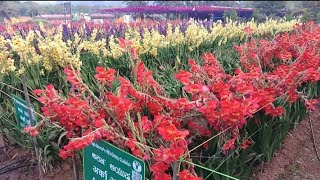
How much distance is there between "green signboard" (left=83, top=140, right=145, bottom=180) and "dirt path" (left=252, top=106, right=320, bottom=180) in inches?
42.4

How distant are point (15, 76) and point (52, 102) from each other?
174cm

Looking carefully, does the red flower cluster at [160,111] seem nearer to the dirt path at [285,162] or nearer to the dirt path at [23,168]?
the dirt path at [285,162]

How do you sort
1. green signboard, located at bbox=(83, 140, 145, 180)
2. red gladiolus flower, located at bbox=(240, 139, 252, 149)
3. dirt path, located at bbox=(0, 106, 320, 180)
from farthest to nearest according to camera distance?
dirt path, located at bbox=(0, 106, 320, 180), red gladiolus flower, located at bbox=(240, 139, 252, 149), green signboard, located at bbox=(83, 140, 145, 180)

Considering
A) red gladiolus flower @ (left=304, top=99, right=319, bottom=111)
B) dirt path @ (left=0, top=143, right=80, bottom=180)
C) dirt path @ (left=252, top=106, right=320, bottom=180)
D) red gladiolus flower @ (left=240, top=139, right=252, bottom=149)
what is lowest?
dirt path @ (left=0, top=143, right=80, bottom=180)

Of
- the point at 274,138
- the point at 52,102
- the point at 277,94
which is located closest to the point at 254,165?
the point at 274,138

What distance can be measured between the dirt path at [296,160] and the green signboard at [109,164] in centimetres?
108

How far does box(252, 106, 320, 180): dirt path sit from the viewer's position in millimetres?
2514

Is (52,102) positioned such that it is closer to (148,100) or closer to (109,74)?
(109,74)

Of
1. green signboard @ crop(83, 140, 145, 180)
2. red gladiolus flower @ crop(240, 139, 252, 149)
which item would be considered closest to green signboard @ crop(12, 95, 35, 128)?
green signboard @ crop(83, 140, 145, 180)

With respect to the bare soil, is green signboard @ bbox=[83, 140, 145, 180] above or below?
above

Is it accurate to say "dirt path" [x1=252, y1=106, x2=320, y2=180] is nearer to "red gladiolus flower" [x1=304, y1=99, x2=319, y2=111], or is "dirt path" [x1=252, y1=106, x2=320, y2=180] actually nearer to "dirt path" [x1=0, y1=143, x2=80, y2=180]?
"red gladiolus flower" [x1=304, y1=99, x2=319, y2=111]

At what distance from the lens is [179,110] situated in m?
2.02

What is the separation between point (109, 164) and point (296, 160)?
152 cm

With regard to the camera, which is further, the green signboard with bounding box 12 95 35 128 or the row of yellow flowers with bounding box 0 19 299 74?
the row of yellow flowers with bounding box 0 19 299 74
